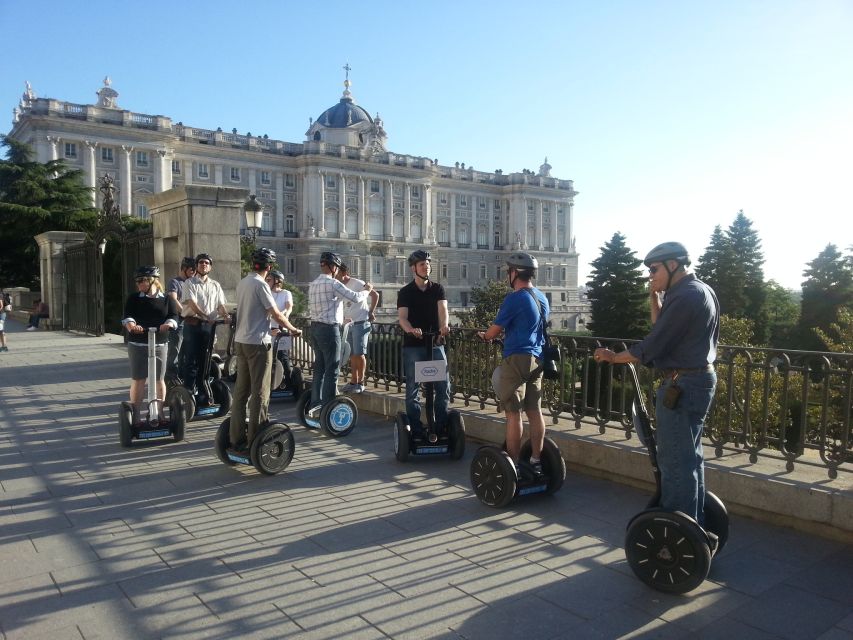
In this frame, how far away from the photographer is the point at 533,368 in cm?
523

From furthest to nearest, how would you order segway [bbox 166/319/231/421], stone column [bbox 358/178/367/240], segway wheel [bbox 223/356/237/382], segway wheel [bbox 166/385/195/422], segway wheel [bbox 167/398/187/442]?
stone column [bbox 358/178/367/240], segway wheel [bbox 223/356/237/382], segway [bbox 166/319/231/421], segway wheel [bbox 166/385/195/422], segway wheel [bbox 167/398/187/442]

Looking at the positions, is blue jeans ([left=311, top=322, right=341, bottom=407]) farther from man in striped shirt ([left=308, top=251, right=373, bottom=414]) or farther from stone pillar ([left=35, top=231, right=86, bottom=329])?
stone pillar ([left=35, top=231, right=86, bottom=329])

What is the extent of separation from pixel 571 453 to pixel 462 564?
229cm

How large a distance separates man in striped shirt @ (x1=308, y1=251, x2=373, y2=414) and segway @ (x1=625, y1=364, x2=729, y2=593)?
416cm

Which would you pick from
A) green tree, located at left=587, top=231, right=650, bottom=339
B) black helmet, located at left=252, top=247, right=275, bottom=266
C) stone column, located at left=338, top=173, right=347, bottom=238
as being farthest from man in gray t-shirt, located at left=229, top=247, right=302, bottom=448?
stone column, located at left=338, top=173, right=347, bottom=238

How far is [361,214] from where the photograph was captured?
335ft

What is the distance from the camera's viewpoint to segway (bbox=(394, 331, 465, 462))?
6.28 m

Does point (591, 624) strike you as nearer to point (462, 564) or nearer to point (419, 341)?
point (462, 564)

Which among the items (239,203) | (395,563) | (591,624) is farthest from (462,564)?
(239,203)

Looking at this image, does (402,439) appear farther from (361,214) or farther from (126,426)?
(361,214)

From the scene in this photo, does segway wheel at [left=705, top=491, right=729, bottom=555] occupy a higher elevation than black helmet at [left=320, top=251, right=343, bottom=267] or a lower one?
lower

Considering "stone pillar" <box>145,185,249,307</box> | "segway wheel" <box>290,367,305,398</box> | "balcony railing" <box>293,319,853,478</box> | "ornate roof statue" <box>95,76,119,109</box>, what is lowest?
"segway wheel" <box>290,367,305,398</box>

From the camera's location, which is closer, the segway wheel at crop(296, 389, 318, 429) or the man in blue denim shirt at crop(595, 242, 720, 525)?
the man in blue denim shirt at crop(595, 242, 720, 525)

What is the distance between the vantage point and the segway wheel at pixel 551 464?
5.34m
